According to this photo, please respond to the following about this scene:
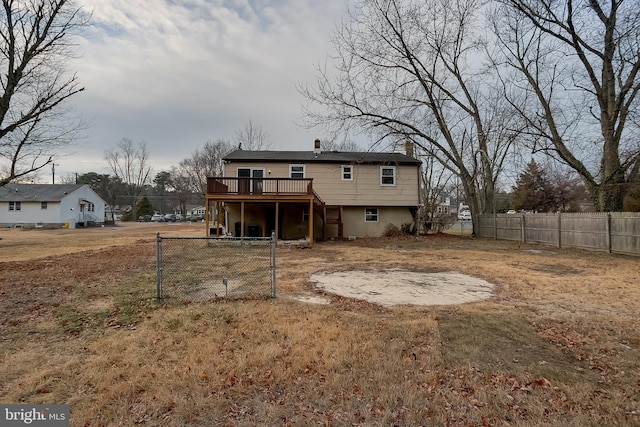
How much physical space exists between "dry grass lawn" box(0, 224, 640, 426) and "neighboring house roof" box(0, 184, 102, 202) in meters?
34.4

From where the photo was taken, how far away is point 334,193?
19953 millimetres

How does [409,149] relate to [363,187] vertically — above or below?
above

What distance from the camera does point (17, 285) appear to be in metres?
7.55

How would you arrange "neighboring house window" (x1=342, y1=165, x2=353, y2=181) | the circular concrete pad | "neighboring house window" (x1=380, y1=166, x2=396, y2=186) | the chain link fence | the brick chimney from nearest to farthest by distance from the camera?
1. the chain link fence
2. the circular concrete pad
3. "neighboring house window" (x1=342, y1=165, x2=353, y2=181)
4. "neighboring house window" (x1=380, y1=166, x2=396, y2=186)
5. the brick chimney

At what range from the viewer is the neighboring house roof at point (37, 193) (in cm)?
3331

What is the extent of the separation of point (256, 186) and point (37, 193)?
103ft

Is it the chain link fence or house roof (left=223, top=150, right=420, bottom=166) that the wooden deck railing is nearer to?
house roof (left=223, top=150, right=420, bottom=166)

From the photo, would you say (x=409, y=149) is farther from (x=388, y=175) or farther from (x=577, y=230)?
(x=577, y=230)

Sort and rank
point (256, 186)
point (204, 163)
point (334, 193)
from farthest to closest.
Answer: point (204, 163), point (334, 193), point (256, 186)

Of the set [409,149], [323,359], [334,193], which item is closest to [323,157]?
[334,193]

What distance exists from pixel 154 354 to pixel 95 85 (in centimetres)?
1235

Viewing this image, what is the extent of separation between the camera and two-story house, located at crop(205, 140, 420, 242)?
19000 mm

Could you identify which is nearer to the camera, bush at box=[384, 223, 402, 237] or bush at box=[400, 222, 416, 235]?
bush at box=[384, 223, 402, 237]

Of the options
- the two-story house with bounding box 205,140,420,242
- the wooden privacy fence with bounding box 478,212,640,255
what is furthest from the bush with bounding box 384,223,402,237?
the wooden privacy fence with bounding box 478,212,640,255
